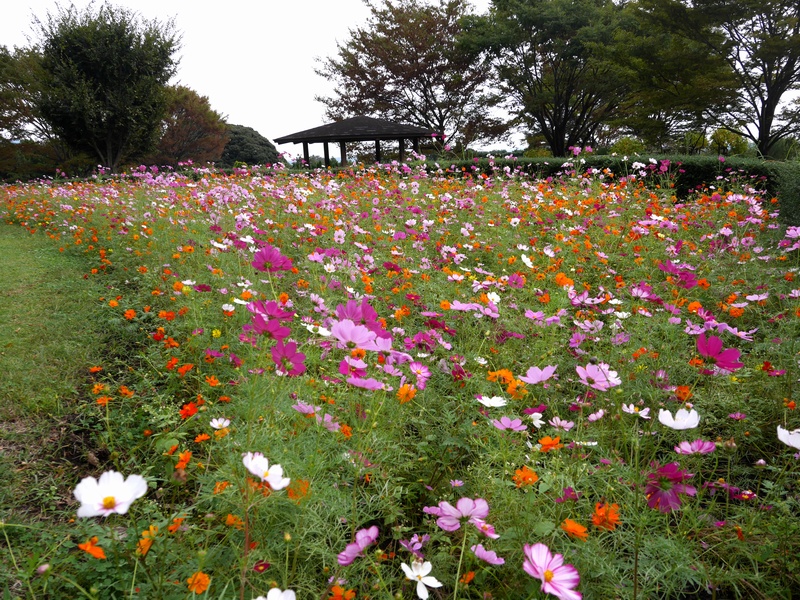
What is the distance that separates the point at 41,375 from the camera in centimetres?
204

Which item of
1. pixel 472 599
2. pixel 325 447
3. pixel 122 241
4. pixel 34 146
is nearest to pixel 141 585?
pixel 325 447

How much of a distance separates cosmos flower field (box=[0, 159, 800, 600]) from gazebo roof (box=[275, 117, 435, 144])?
32.4ft

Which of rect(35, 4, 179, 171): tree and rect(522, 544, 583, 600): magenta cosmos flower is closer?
rect(522, 544, 583, 600): magenta cosmos flower

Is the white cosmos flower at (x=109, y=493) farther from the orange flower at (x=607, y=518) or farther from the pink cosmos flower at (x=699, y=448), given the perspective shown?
the pink cosmos flower at (x=699, y=448)

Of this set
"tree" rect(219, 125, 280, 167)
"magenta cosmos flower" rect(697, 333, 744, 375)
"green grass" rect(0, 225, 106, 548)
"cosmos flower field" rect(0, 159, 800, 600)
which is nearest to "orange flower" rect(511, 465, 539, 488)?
"cosmos flower field" rect(0, 159, 800, 600)

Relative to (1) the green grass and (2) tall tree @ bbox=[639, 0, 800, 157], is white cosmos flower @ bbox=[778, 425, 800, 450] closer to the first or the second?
(1) the green grass

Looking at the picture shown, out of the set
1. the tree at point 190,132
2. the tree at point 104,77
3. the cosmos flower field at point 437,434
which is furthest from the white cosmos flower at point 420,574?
the tree at point 190,132

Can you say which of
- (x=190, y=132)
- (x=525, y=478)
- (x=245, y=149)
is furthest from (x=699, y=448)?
(x=245, y=149)

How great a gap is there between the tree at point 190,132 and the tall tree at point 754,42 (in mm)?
21432

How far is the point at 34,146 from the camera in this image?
2059 centimetres

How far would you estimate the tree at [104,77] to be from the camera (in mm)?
13852

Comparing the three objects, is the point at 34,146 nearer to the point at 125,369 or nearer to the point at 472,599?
the point at 125,369

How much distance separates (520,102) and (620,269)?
59.5 feet

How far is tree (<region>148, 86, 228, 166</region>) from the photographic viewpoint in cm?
2492
